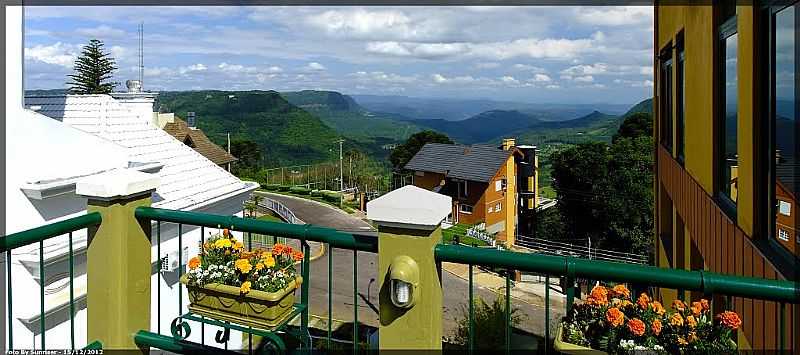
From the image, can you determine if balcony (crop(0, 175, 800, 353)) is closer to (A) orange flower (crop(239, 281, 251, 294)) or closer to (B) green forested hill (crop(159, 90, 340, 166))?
(A) orange flower (crop(239, 281, 251, 294))

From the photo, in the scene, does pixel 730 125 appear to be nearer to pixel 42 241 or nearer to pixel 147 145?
pixel 42 241

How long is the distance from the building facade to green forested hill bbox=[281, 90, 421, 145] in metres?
44.9

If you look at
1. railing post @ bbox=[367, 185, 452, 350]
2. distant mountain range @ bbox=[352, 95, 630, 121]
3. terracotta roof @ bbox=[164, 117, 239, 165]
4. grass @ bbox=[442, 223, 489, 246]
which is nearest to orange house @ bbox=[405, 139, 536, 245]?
grass @ bbox=[442, 223, 489, 246]

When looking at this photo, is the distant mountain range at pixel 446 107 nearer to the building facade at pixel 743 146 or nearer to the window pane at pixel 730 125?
the building facade at pixel 743 146

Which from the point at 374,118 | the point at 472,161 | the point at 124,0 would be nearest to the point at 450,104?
the point at 374,118

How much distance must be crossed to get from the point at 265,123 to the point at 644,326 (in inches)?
1838

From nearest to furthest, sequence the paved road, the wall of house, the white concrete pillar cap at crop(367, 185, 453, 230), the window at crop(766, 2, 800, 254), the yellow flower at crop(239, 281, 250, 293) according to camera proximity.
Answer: the white concrete pillar cap at crop(367, 185, 453, 230), the yellow flower at crop(239, 281, 250, 293), the window at crop(766, 2, 800, 254), the paved road, the wall of house

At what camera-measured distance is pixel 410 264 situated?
1838 millimetres

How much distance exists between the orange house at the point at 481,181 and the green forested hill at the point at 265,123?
13.8 m

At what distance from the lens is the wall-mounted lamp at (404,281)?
1814 mm

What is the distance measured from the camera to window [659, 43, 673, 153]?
26.1 ft

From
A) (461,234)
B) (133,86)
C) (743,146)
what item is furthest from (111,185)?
(461,234)

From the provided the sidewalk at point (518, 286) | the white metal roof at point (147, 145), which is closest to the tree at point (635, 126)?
the sidewalk at point (518, 286)

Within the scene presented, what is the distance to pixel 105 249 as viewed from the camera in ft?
7.90
